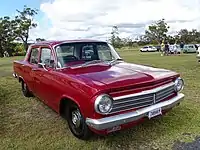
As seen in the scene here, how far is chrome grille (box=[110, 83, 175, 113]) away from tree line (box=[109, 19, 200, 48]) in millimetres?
63800

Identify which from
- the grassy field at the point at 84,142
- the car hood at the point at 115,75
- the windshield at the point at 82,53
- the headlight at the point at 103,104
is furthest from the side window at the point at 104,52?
the headlight at the point at 103,104

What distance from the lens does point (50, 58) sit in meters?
5.19

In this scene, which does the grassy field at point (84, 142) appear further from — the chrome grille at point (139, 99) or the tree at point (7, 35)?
the tree at point (7, 35)

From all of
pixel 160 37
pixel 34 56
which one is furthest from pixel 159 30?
pixel 34 56

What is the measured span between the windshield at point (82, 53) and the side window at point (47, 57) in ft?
0.60

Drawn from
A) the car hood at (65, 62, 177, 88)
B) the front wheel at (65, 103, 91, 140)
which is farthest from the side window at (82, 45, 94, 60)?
the front wheel at (65, 103, 91, 140)

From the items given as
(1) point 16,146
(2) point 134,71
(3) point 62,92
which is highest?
(2) point 134,71

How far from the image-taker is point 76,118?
434 cm

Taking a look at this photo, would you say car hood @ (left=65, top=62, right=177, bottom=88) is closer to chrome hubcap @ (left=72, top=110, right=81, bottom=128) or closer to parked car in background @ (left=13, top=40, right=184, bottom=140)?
parked car in background @ (left=13, top=40, right=184, bottom=140)

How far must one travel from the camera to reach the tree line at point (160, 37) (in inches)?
2687

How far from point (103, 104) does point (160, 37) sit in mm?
69061

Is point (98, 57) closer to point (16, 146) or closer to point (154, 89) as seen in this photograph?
point (154, 89)

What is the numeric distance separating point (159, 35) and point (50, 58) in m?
67.6

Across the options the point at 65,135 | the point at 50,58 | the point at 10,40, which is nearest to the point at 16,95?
the point at 50,58
